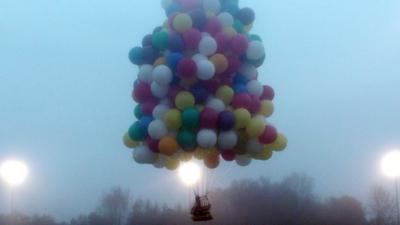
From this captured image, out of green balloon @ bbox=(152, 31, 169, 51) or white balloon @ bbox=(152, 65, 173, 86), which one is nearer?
white balloon @ bbox=(152, 65, 173, 86)

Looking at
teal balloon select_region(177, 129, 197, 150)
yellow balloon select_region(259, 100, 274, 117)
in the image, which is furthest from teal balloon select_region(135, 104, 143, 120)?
yellow balloon select_region(259, 100, 274, 117)

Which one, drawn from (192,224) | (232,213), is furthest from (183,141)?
(192,224)

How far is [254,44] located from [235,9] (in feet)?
2.68

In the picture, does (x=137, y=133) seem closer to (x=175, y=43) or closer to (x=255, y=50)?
(x=175, y=43)

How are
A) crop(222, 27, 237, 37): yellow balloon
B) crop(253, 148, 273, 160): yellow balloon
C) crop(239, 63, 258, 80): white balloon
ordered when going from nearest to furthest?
crop(222, 27, 237, 37): yellow balloon → crop(239, 63, 258, 80): white balloon → crop(253, 148, 273, 160): yellow balloon

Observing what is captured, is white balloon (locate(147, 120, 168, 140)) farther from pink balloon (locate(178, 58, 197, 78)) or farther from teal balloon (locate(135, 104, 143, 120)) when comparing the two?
pink balloon (locate(178, 58, 197, 78))

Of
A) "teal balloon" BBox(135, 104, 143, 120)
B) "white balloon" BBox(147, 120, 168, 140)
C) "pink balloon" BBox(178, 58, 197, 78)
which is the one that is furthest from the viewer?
"teal balloon" BBox(135, 104, 143, 120)

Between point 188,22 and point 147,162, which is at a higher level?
point 188,22

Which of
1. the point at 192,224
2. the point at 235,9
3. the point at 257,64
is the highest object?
the point at 235,9

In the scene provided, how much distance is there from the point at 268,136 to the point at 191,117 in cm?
157

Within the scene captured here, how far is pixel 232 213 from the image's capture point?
965 inches

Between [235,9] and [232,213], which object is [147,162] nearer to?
[235,9]

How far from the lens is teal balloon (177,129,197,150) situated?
11055 millimetres

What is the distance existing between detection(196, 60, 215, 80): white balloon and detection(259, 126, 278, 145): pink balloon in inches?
59.5
